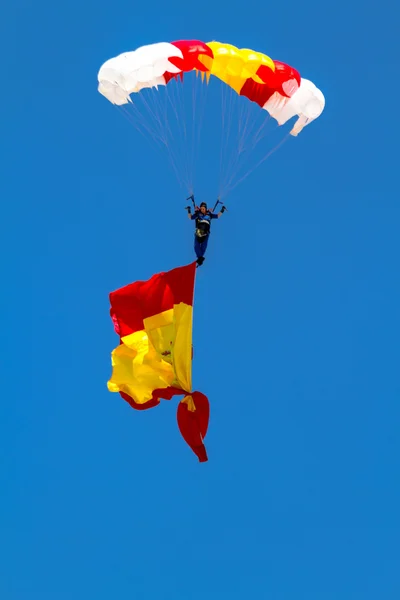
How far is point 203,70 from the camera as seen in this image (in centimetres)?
1764

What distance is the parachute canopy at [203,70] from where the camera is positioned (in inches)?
686

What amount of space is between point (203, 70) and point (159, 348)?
584cm

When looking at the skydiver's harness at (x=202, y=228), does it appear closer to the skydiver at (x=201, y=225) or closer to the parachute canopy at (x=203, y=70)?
the skydiver at (x=201, y=225)

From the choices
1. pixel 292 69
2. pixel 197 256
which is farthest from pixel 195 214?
pixel 292 69

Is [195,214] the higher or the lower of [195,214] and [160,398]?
the higher

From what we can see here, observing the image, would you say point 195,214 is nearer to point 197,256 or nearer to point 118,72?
point 197,256

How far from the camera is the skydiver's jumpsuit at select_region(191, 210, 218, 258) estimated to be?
18469mm

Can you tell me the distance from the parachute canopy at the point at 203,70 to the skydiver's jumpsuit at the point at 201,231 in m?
2.61

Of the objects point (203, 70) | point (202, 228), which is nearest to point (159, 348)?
point (202, 228)

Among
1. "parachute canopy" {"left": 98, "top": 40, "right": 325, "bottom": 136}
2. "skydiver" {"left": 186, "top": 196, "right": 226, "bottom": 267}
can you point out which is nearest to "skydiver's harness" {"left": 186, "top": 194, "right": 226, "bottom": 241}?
"skydiver" {"left": 186, "top": 196, "right": 226, "bottom": 267}

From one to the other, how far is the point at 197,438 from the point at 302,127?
7.05m

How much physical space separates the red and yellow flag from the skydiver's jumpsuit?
1.55ft

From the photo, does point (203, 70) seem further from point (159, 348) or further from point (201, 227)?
point (159, 348)

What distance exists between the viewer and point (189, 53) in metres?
17.4
